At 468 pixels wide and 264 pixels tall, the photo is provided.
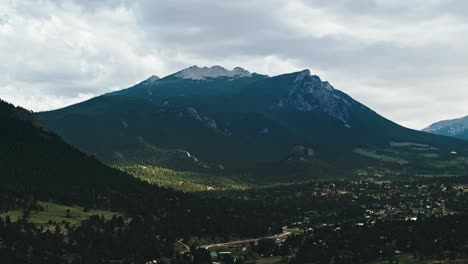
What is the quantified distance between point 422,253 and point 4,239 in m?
133

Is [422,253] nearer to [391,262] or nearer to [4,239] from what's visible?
[391,262]

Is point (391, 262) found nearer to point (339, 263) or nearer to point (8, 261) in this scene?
point (339, 263)

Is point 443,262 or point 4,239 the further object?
point 4,239

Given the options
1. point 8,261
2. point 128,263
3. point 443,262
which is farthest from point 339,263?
point 8,261

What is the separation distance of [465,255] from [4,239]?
144103 millimetres

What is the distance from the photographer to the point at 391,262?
191 m

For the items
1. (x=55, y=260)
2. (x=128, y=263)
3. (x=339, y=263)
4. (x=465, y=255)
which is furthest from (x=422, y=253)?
(x=55, y=260)

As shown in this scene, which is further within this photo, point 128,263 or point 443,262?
point 128,263

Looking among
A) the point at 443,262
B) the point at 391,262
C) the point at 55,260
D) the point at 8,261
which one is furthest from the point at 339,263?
the point at 8,261

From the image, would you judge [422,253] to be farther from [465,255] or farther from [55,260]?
[55,260]

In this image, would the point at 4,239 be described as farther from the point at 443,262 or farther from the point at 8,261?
the point at 443,262

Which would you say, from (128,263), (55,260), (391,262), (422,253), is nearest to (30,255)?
(55,260)

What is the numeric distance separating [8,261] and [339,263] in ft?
329

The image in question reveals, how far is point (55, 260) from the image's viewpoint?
189 metres
